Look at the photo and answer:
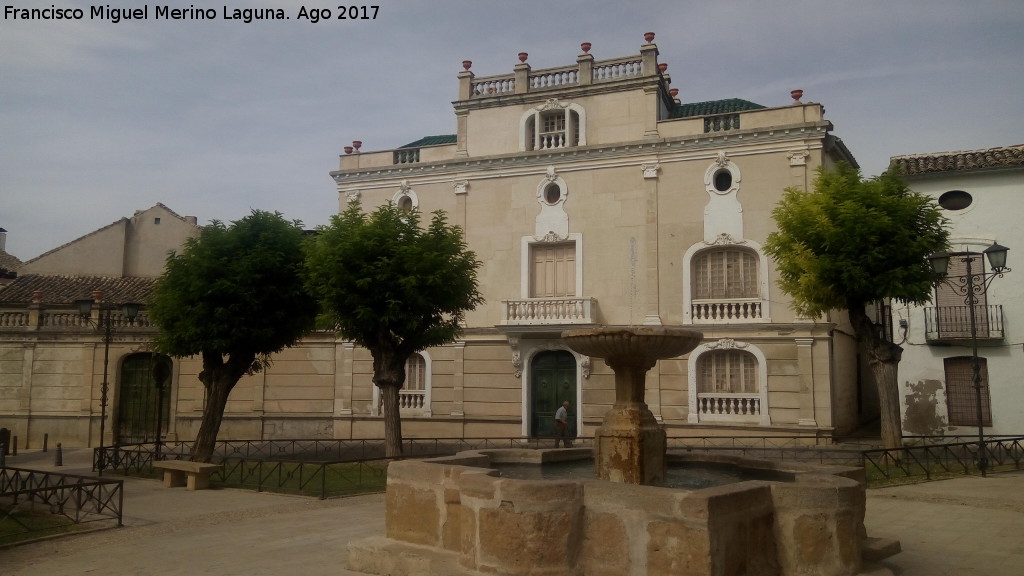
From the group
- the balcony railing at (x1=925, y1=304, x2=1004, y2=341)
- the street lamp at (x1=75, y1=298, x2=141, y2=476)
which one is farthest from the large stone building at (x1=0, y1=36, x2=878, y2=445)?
the balcony railing at (x1=925, y1=304, x2=1004, y2=341)

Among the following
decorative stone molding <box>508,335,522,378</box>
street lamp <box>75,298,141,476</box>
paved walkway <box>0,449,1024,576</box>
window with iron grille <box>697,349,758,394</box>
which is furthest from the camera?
decorative stone molding <box>508,335,522,378</box>

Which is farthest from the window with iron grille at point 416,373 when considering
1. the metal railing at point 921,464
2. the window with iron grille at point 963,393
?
the window with iron grille at point 963,393

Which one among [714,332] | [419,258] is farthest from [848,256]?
[419,258]

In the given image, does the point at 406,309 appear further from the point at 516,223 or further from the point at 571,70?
the point at 571,70

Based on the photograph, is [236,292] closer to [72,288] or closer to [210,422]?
[210,422]

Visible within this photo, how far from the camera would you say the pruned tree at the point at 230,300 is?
18.6 m

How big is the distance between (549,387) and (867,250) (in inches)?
426

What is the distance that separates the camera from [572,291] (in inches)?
973

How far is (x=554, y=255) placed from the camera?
2514 cm

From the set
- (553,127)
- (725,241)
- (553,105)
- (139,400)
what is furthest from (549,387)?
(139,400)

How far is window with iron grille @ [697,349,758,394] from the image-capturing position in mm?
22422

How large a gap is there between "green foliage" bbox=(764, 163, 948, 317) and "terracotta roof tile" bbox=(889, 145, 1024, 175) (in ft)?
17.7

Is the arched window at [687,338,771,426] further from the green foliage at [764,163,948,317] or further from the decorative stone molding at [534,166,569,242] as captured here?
the decorative stone molding at [534,166,569,242]

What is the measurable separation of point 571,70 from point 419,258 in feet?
33.9
